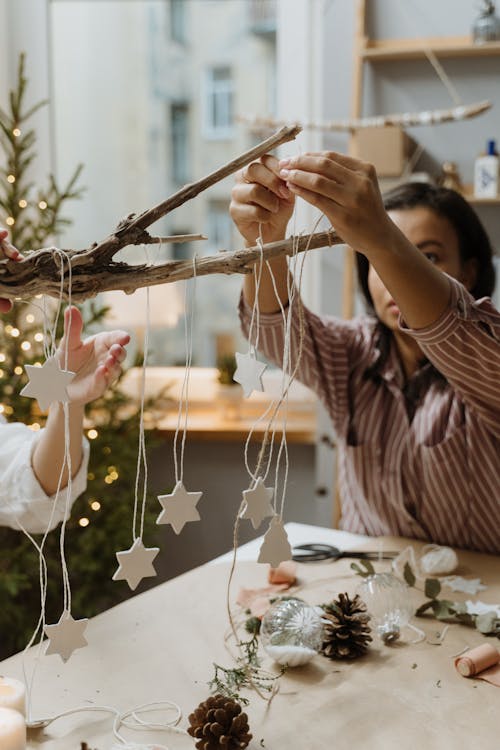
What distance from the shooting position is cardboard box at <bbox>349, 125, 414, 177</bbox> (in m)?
2.50

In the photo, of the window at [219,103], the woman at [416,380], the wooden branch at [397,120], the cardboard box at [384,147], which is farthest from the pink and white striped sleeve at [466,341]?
the window at [219,103]

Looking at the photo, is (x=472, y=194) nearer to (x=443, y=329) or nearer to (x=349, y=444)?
(x=349, y=444)

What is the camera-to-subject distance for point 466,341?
1238 mm

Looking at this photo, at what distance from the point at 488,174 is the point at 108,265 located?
1794 millimetres

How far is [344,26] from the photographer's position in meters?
2.73

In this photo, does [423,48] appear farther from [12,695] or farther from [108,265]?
[12,695]

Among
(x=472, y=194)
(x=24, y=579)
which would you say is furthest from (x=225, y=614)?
(x=472, y=194)

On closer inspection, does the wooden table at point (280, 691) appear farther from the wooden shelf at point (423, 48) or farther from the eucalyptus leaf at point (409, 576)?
the wooden shelf at point (423, 48)

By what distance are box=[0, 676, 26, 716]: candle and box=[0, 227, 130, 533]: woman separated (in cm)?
20

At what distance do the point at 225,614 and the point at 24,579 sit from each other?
1.02 metres

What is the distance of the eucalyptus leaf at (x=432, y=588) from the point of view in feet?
4.26

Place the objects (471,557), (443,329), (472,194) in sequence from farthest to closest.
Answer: (472,194)
(471,557)
(443,329)

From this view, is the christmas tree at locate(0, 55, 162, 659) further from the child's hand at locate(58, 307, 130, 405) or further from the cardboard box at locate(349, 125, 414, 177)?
the child's hand at locate(58, 307, 130, 405)

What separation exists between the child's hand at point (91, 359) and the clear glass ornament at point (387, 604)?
490 millimetres
